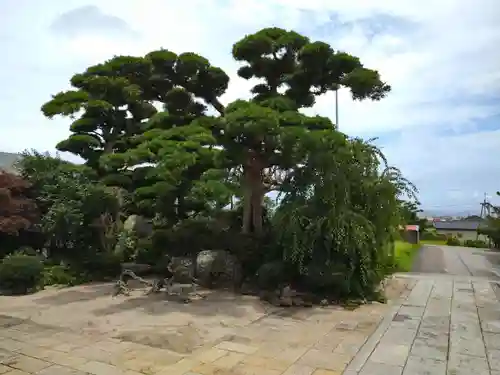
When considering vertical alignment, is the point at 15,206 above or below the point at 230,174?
below

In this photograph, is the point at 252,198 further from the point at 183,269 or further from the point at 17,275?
the point at 17,275

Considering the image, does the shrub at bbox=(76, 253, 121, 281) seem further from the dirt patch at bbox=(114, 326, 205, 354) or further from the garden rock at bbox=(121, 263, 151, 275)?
the dirt patch at bbox=(114, 326, 205, 354)

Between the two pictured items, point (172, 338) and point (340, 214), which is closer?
point (172, 338)

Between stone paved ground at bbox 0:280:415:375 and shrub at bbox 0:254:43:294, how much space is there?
629mm

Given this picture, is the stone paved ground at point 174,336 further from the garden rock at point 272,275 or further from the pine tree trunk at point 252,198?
the pine tree trunk at point 252,198

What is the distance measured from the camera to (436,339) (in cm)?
564

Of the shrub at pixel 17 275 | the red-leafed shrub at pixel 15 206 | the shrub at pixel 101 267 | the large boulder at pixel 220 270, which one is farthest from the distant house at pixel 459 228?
the shrub at pixel 17 275

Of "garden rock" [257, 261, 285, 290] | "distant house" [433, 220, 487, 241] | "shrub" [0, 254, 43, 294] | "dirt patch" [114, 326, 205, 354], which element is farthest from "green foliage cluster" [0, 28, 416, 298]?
"distant house" [433, 220, 487, 241]

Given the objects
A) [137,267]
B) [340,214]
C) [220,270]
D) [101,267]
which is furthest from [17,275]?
[340,214]

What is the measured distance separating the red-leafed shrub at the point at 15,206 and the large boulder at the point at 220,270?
489 centimetres

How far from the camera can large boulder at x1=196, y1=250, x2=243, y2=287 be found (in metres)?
9.71

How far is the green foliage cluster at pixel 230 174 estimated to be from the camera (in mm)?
8383

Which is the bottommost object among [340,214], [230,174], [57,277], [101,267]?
[57,277]

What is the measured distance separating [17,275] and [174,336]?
206 inches
